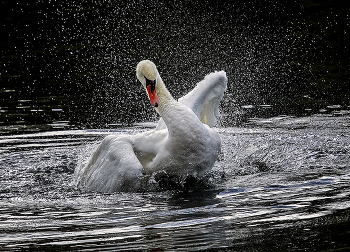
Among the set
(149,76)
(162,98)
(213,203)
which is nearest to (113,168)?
(162,98)

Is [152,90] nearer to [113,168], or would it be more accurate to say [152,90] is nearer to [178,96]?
[113,168]

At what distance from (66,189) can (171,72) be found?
29.0 feet

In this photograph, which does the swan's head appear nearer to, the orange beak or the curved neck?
the orange beak

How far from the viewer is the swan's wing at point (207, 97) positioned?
9430mm

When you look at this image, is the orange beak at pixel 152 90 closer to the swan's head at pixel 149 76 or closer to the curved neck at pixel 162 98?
the swan's head at pixel 149 76

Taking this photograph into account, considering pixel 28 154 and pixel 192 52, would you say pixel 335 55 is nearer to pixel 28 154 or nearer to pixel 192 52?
pixel 192 52

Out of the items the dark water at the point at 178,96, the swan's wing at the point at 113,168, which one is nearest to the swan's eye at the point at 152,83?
the swan's wing at the point at 113,168

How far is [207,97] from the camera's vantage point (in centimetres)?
974

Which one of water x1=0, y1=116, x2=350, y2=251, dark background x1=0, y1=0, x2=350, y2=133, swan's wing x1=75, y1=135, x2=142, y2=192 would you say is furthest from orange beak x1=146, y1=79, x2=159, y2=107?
dark background x1=0, y1=0, x2=350, y2=133

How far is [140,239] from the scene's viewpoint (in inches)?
223

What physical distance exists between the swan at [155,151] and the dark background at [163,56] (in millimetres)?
3834

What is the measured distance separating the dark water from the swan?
0.25 meters

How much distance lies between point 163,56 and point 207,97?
9432 mm

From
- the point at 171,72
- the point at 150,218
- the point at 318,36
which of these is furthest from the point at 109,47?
the point at 150,218
